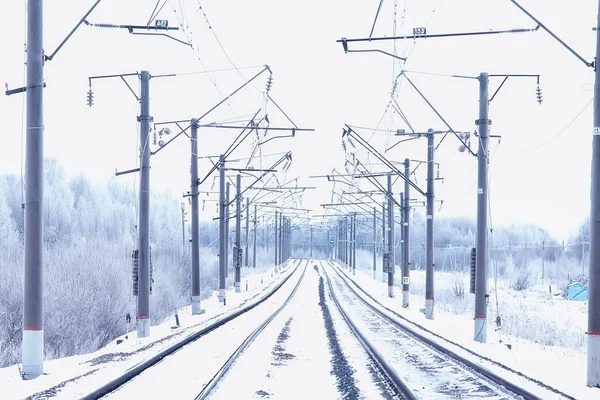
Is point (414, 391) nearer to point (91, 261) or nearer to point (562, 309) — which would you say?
point (91, 261)

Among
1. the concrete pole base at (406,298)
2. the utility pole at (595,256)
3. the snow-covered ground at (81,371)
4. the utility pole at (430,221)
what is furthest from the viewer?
the concrete pole base at (406,298)

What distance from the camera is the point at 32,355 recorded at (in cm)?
1238

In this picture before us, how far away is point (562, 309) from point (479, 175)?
29.3 metres

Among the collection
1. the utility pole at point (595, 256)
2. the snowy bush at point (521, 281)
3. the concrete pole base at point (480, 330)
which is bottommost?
the snowy bush at point (521, 281)

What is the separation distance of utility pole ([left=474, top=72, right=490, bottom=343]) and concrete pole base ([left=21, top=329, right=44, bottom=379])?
11222 millimetres

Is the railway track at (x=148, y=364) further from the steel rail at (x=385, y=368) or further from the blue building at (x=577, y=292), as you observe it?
the blue building at (x=577, y=292)

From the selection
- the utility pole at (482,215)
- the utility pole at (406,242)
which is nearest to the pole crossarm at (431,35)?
the utility pole at (482,215)

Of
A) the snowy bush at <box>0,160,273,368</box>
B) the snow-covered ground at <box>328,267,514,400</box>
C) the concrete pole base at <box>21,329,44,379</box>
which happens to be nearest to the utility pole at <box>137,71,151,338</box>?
the snowy bush at <box>0,160,273,368</box>

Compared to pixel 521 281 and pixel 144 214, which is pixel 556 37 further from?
pixel 521 281

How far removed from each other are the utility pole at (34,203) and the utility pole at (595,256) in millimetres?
8734

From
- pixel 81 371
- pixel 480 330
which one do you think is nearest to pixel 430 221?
pixel 480 330

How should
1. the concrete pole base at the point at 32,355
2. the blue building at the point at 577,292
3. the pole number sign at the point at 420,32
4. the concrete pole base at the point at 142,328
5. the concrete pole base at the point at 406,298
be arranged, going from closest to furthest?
the concrete pole base at the point at 32,355 → the pole number sign at the point at 420,32 → the concrete pole base at the point at 142,328 → the concrete pole base at the point at 406,298 → the blue building at the point at 577,292

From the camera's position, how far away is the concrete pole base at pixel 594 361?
11.4 m

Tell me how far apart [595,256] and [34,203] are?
29.3 ft
